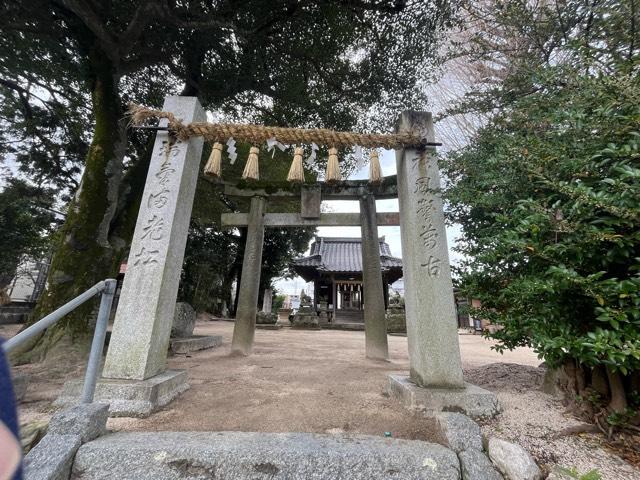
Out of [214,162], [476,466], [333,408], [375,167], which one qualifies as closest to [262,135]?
[214,162]

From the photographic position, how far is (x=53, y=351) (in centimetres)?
431

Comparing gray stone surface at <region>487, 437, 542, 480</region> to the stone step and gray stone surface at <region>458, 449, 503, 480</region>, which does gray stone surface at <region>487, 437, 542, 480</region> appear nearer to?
gray stone surface at <region>458, 449, 503, 480</region>

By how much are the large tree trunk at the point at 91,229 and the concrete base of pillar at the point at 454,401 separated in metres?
4.89

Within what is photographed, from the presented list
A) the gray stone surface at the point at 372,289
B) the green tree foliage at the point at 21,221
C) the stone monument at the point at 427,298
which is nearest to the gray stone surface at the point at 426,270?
the stone monument at the point at 427,298

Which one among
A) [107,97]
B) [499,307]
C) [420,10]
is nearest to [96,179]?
[107,97]

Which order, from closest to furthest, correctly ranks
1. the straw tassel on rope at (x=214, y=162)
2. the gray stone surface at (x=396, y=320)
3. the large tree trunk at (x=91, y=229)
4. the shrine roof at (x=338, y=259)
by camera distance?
the straw tassel on rope at (x=214, y=162)
the large tree trunk at (x=91, y=229)
the gray stone surface at (x=396, y=320)
the shrine roof at (x=338, y=259)

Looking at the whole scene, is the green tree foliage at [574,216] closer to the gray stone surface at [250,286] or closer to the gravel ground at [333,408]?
the gravel ground at [333,408]

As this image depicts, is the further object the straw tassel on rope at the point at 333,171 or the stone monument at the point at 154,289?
the straw tassel on rope at the point at 333,171

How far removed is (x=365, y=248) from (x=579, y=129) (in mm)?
4299

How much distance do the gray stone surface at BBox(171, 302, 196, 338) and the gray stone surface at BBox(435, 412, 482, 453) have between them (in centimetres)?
628

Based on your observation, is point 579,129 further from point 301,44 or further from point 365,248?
point 301,44

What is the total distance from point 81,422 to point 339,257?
60.1ft

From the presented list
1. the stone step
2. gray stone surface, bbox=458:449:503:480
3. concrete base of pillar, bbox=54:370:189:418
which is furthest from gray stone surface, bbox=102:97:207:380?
the stone step

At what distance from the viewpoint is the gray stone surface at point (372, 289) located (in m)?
5.88
